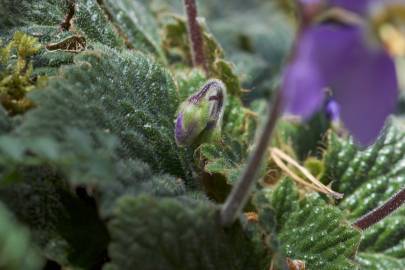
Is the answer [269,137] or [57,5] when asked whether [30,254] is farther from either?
[57,5]

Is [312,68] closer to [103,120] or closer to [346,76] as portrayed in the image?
[346,76]

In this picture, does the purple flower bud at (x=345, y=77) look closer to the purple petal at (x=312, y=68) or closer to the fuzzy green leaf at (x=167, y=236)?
the purple petal at (x=312, y=68)

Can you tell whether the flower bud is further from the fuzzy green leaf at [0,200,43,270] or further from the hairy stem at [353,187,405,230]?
the fuzzy green leaf at [0,200,43,270]

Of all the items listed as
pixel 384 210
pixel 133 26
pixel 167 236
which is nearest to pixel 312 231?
pixel 384 210

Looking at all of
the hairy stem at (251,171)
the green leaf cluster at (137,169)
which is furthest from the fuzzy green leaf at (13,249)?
the hairy stem at (251,171)

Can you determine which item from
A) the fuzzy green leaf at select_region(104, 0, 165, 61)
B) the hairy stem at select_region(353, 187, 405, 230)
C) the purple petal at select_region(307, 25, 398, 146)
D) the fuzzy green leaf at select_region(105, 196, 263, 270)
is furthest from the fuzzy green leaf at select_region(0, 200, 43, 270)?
the fuzzy green leaf at select_region(104, 0, 165, 61)

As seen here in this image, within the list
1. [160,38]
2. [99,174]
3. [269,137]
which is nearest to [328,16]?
[269,137]

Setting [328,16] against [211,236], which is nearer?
[328,16]
